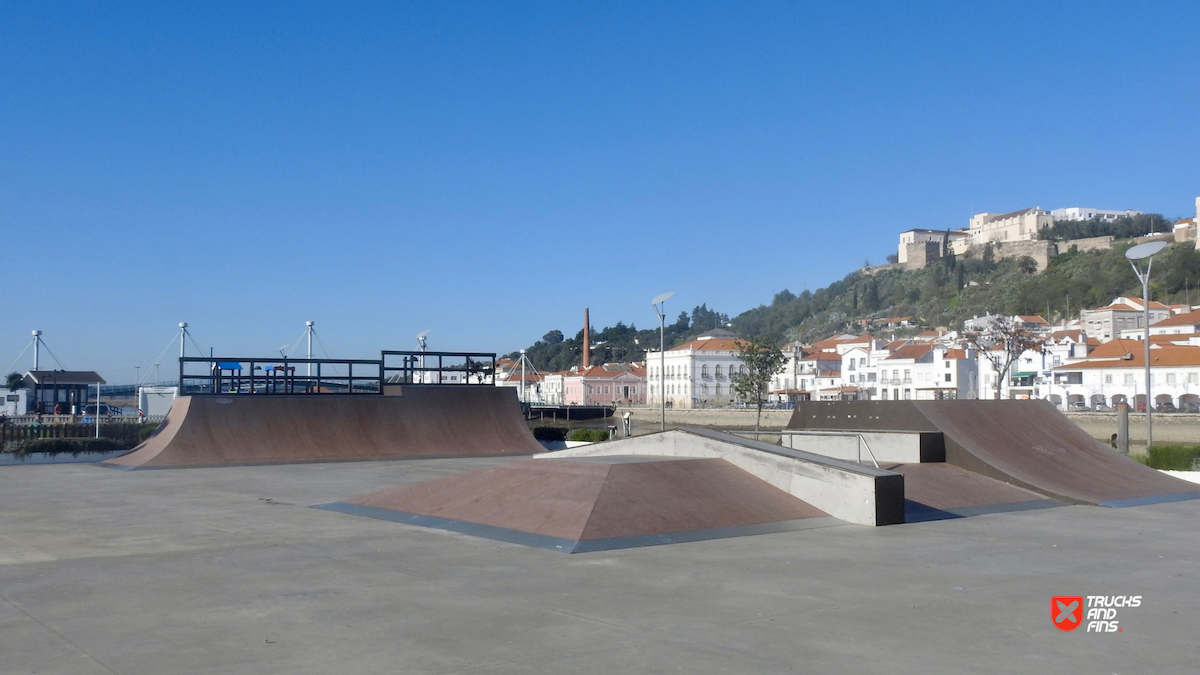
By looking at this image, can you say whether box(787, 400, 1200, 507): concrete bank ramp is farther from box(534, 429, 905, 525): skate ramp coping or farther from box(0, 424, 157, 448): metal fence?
box(0, 424, 157, 448): metal fence

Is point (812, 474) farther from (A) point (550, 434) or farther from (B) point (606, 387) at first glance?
(B) point (606, 387)

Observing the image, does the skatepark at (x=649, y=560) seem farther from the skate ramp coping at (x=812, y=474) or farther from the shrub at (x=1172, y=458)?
the shrub at (x=1172, y=458)

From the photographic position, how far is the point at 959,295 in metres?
142

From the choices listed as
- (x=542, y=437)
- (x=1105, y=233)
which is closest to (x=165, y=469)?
(x=542, y=437)

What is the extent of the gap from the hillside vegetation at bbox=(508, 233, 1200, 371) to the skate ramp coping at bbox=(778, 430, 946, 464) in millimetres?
69121

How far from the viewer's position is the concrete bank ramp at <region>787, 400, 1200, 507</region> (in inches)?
598

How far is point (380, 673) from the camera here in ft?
17.5

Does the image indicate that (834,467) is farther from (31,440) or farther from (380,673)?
(31,440)

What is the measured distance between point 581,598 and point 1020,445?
474 inches

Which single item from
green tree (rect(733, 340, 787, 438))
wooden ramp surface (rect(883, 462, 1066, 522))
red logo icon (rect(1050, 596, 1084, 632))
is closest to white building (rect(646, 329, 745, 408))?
green tree (rect(733, 340, 787, 438))

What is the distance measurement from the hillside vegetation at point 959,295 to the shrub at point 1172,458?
64860 millimetres

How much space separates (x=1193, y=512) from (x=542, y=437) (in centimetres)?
2194

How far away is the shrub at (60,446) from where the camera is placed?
995 inches

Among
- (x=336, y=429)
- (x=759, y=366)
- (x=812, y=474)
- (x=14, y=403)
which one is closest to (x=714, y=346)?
(x=759, y=366)
